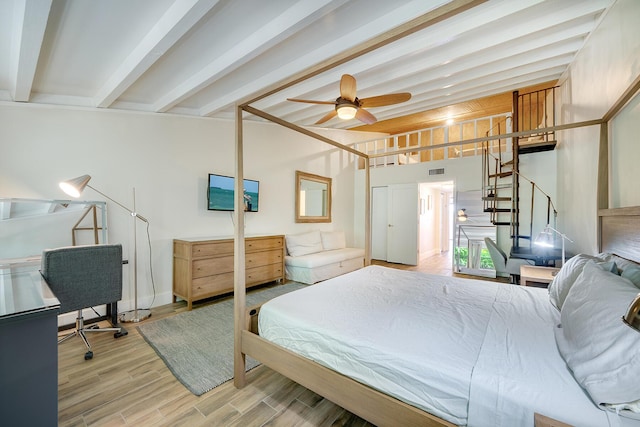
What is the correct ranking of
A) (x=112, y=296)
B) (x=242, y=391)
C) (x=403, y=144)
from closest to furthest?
(x=242, y=391) → (x=112, y=296) → (x=403, y=144)

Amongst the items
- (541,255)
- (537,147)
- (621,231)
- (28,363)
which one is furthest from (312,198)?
(28,363)

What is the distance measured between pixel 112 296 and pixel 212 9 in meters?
2.53

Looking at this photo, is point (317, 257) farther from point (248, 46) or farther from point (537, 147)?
point (537, 147)

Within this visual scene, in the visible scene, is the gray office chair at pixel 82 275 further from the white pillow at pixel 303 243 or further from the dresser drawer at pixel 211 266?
the white pillow at pixel 303 243

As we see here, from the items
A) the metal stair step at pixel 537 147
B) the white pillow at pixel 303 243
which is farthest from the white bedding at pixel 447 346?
the metal stair step at pixel 537 147

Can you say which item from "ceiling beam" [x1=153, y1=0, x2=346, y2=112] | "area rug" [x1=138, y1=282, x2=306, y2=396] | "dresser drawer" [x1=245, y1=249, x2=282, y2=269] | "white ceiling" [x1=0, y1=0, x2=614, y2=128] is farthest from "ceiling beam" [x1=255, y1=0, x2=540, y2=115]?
"area rug" [x1=138, y1=282, x2=306, y2=396]

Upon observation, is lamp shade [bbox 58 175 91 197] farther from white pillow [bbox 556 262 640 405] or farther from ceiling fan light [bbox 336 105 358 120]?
white pillow [bbox 556 262 640 405]

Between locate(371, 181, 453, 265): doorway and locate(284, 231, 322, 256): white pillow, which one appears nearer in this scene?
locate(284, 231, 322, 256): white pillow

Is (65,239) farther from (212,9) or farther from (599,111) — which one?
(599,111)

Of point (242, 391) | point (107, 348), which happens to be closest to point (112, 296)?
point (107, 348)

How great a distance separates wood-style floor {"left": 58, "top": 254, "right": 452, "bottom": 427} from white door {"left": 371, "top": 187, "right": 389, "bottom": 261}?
501cm

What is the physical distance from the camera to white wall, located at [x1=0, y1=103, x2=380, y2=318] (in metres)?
2.66

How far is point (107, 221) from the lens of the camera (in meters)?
3.09

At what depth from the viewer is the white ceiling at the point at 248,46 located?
6.21 ft
